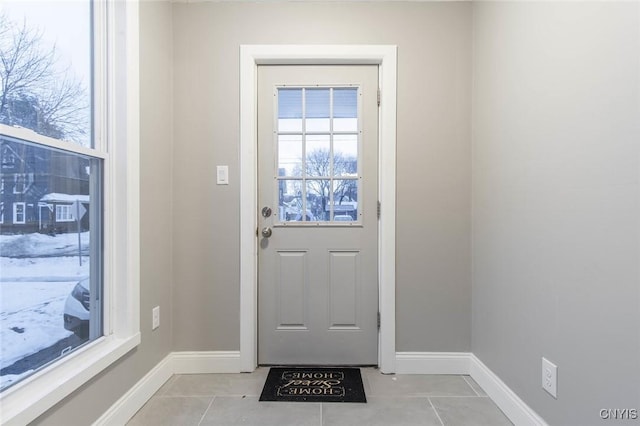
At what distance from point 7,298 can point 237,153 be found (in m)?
1.24

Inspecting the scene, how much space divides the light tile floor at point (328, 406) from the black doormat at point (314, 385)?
0.04m

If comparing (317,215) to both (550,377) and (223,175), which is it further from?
(550,377)

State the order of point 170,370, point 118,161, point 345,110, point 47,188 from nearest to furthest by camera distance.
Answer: point 47,188 < point 118,161 < point 170,370 < point 345,110

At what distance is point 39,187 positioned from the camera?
1.17 meters

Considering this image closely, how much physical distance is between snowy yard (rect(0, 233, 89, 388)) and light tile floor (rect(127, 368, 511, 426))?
64 cm

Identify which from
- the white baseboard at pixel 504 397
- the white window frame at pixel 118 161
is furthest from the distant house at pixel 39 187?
the white baseboard at pixel 504 397

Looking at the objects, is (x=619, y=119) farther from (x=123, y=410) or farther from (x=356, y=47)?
(x=123, y=410)

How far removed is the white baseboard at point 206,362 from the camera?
1.95 metres

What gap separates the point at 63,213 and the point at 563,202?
6.47ft

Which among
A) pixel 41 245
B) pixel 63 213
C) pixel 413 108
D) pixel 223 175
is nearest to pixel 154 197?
pixel 223 175

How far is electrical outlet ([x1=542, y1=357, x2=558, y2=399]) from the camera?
125 centimetres

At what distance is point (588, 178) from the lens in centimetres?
110

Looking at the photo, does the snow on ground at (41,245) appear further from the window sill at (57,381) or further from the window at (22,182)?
the window sill at (57,381)

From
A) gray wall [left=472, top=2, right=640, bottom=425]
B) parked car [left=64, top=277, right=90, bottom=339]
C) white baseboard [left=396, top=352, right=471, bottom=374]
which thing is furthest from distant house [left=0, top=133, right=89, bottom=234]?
gray wall [left=472, top=2, right=640, bottom=425]
